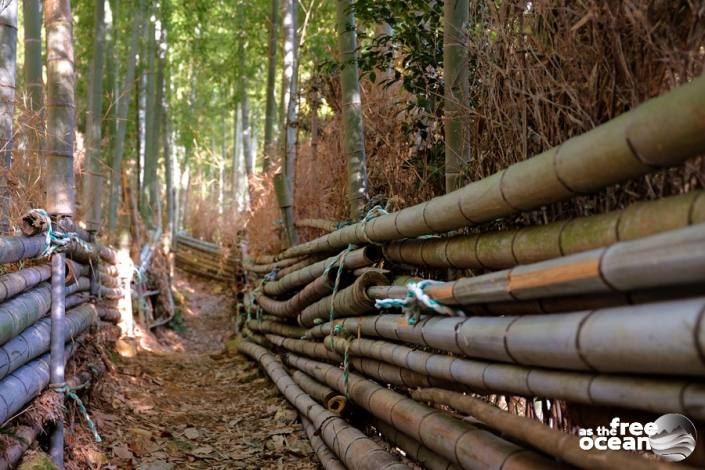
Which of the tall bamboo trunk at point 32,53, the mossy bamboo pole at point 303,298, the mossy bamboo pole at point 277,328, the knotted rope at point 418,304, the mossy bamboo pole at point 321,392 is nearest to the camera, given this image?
the knotted rope at point 418,304

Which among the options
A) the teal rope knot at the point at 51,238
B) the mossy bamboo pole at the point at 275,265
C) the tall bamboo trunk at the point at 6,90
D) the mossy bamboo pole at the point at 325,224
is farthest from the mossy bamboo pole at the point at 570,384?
the mossy bamboo pole at the point at 275,265

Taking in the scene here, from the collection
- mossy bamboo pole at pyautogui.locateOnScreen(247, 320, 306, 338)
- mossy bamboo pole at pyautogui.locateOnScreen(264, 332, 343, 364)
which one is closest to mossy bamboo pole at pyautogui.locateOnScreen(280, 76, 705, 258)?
mossy bamboo pole at pyautogui.locateOnScreen(264, 332, 343, 364)

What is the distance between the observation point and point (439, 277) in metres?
2.98

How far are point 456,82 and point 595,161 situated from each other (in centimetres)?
135

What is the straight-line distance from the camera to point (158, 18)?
411 inches

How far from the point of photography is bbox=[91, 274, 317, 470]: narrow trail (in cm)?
362

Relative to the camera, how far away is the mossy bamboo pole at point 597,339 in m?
1.21

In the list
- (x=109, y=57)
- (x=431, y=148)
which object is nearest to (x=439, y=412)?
(x=431, y=148)

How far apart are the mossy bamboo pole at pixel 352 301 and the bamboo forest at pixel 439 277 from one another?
0.02 metres

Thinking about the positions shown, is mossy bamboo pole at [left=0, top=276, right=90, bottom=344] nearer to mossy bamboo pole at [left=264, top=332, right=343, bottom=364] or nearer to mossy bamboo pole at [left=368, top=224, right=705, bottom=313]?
mossy bamboo pole at [left=264, top=332, right=343, bottom=364]

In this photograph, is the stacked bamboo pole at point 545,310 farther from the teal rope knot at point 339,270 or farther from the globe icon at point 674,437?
the teal rope knot at point 339,270

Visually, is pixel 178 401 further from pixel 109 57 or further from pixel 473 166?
pixel 109 57

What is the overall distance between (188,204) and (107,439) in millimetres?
16396

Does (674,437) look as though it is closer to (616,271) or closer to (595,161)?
(616,271)
